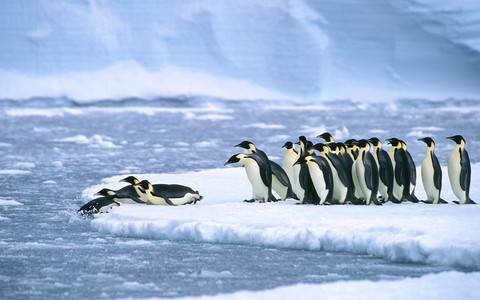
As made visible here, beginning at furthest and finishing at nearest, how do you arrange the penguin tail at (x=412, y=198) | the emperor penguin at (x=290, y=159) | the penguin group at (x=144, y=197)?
the emperor penguin at (x=290, y=159) < the penguin group at (x=144, y=197) < the penguin tail at (x=412, y=198)

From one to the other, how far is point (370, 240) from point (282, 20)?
21760 mm

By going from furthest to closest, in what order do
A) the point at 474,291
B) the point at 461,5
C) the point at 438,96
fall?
1. the point at 438,96
2. the point at 461,5
3. the point at 474,291

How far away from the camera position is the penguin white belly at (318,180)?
19.5ft

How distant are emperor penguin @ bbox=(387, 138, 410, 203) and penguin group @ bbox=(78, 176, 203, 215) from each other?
143 cm

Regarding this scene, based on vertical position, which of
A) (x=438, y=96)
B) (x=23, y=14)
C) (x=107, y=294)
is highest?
(x=23, y=14)

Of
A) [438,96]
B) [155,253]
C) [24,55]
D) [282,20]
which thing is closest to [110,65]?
[24,55]

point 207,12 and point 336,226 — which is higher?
point 207,12

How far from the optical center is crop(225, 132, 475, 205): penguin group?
605 centimetres

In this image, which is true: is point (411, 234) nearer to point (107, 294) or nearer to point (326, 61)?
point (107, 294)

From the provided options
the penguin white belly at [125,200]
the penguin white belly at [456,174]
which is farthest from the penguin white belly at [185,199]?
the penguin white belly at [456,174]

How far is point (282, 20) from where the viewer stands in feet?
86.1

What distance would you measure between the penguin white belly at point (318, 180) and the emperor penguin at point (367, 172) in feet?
0.85

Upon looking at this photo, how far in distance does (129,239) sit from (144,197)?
3.31ft

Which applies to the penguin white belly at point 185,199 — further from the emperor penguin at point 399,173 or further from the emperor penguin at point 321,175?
the emperor penguin at point 399,173
